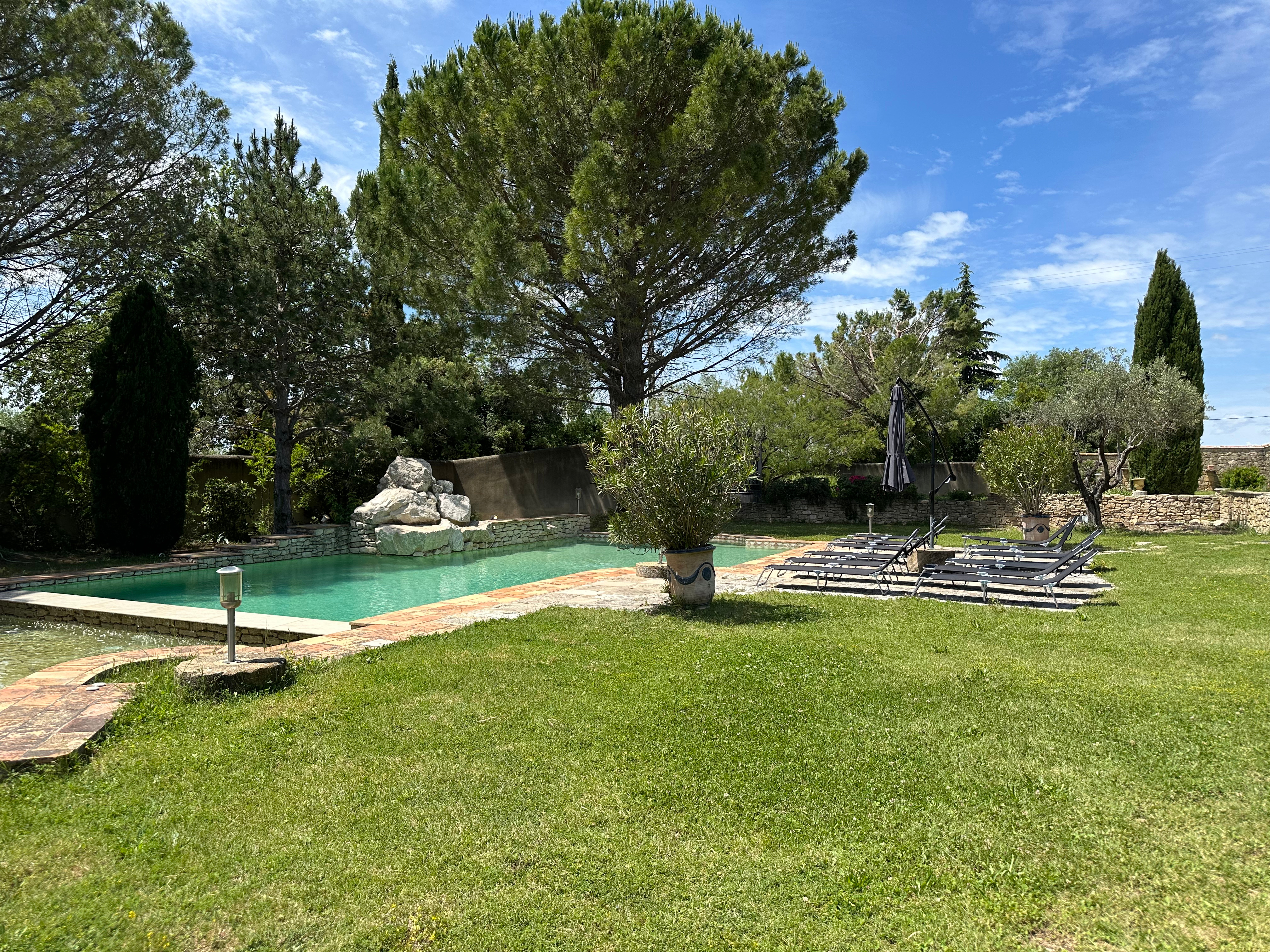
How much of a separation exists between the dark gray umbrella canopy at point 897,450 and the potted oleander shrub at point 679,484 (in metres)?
3.32

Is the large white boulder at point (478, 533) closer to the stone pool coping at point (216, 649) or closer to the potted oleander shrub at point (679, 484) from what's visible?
the stone pool coping at point (216, 649)

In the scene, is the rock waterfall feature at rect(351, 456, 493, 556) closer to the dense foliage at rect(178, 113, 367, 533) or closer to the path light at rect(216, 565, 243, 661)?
the dense foliage at rect(178, 113, 367, 533)

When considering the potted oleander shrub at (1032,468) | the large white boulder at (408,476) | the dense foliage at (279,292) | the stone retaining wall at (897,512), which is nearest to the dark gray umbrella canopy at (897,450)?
the potted oleander shrub at (1032,468)

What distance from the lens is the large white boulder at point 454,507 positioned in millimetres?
17531

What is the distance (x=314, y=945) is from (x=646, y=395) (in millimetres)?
16620

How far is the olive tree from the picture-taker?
1541cm

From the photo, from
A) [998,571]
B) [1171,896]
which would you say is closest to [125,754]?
[1171,896]

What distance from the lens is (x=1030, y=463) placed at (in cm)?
1302

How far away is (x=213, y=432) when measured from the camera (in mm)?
17141

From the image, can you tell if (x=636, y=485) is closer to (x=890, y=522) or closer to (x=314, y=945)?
(x=314, y=945)

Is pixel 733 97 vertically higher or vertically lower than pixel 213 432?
higher

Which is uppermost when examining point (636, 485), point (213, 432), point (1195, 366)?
point (1195, 366)

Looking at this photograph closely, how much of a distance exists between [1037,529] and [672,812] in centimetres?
1167

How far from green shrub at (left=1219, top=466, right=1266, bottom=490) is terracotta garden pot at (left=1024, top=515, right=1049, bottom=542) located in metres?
13.1
